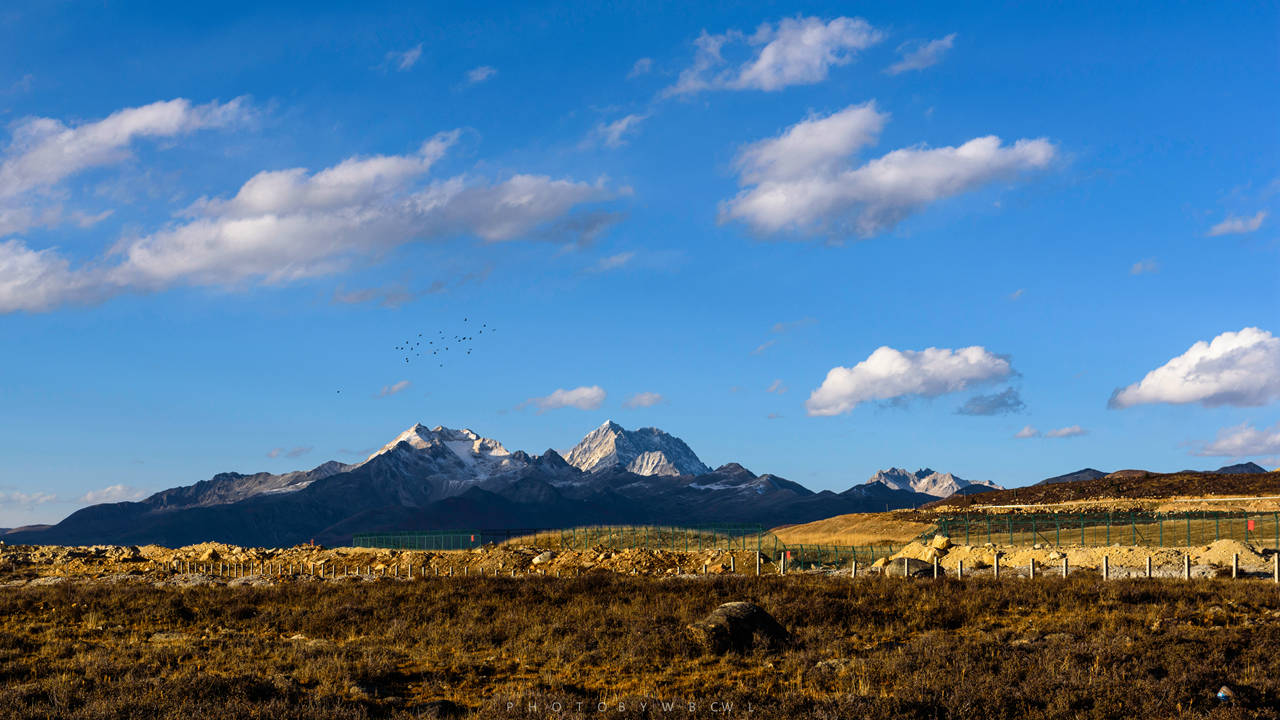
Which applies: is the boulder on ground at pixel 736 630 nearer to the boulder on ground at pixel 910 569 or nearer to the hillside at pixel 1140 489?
the boulder on ground at pixel 910 569

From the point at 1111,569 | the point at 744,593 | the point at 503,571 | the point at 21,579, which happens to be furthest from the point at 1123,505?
the point at 21,579

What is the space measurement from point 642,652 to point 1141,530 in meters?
72.2

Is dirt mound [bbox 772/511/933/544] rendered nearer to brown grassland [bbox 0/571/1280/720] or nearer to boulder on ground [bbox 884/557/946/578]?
boulder on ground [bbox 884/557/946/578]

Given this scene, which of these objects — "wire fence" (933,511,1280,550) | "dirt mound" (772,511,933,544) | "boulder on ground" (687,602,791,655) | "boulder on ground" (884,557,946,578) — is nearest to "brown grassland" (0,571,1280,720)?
"boulder on ground" (687,602,791,655)

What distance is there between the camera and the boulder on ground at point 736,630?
80.7 ft

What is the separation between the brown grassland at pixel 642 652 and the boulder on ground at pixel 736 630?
1.32 feet

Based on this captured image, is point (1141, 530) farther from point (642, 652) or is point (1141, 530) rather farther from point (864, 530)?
point (642, 652)

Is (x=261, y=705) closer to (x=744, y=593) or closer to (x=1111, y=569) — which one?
(x=744, y=593)

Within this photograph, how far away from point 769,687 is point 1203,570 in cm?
3391

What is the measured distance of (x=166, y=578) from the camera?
2190 inches

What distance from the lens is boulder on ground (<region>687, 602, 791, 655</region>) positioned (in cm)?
2461

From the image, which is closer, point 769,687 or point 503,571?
point 769,687

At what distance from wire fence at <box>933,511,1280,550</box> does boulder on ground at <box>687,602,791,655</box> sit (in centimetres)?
4958

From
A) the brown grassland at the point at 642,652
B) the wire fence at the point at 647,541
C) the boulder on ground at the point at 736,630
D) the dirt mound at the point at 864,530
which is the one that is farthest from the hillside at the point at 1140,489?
the boulder on ground at the point at 736,630
